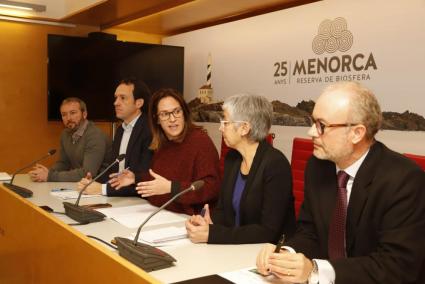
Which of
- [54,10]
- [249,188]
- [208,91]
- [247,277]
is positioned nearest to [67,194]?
[249,188]

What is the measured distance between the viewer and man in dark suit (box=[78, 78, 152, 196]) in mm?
2959

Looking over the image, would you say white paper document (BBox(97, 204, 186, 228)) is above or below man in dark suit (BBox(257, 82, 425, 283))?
below

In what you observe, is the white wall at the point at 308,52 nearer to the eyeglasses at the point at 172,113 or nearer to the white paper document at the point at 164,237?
the eyeglasses at the point at 172,113

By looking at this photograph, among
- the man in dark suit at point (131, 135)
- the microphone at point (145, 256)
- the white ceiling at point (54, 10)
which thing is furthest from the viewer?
the white ceiling at point (54, 10)

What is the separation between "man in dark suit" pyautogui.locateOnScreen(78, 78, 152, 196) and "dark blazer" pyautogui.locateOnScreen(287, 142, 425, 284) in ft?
5.47

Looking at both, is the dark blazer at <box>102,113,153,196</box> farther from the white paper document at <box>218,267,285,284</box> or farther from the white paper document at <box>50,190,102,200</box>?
the white paper document at <box>218,267,285,284</box>

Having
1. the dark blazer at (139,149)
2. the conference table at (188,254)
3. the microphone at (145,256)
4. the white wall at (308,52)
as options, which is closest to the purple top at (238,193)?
the conference table at (188,254)

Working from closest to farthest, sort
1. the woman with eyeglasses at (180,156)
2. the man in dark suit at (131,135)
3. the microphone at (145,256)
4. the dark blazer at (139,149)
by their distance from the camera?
the microphone at (145,256) < the woman with eyeglasses at (180,156) < the man in dark suit at (131,135) < the dark blazer at (139,149)

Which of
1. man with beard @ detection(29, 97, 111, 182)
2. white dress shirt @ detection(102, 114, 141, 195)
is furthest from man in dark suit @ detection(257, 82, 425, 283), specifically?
man with beard @ detection(29, 97, 111, 182)

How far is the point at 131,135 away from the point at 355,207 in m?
2.00

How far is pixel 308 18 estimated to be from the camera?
360 cm

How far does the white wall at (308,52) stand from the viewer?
2838 millimetres

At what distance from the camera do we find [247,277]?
4.79ft

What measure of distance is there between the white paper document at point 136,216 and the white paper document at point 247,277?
75cm
